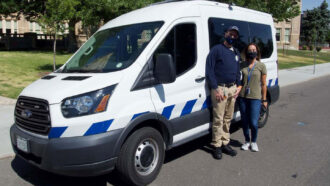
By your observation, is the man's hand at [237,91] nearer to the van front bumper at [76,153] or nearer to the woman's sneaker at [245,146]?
the woman's sneaker at [245,146]

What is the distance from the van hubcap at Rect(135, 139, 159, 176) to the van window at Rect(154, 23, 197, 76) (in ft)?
3.29

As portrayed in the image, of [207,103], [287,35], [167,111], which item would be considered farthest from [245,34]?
[287,35]

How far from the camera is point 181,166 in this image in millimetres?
4344

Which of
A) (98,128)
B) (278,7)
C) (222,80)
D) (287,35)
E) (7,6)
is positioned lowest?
(98,128)

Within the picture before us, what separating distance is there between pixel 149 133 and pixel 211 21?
80.9 inches

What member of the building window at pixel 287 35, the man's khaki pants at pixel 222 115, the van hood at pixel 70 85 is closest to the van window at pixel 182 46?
the man's khaki pants at pixel 222 115

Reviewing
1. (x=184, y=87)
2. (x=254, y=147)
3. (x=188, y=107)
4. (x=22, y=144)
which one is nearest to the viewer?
(x=22, y=144)

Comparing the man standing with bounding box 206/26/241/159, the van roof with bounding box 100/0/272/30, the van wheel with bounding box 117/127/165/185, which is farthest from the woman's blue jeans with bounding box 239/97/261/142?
the van wheel with bounding box 117/127/165/185

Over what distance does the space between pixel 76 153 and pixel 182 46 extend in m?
1.98

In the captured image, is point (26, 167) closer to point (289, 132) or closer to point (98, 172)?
point (98, 172)

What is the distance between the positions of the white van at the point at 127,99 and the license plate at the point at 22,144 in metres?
0.01

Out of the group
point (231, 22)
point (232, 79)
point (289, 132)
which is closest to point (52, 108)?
point (232, 79)

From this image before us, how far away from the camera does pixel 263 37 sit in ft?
20.4

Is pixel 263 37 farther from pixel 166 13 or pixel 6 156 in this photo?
pixel 6 156
